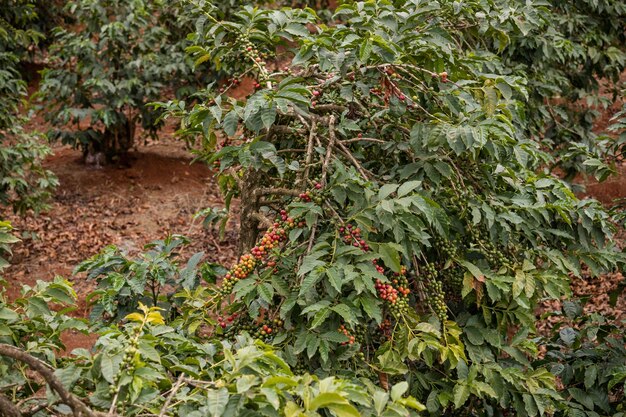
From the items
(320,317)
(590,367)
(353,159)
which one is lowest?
(590,367)

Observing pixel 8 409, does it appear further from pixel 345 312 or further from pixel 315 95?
pixel 315 95

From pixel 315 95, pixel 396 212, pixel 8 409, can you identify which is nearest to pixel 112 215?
pixel 315 95

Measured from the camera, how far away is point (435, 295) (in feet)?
10.7

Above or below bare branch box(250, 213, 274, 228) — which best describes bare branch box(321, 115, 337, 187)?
above

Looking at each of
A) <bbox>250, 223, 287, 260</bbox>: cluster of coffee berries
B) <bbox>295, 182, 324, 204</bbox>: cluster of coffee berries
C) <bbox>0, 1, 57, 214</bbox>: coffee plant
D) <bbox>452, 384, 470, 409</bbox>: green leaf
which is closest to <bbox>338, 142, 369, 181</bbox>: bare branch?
<bbox>295, 182, 324, 204</bbox>: cluster of coffee berries

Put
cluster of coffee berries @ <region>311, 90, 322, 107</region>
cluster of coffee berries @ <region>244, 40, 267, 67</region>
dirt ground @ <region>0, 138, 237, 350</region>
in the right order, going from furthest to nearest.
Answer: dirt ground @ <region>0, 138, 237, 350</region> → cluster of coffee berries @ <region>244, 40, 267, 67</region> → cluster of coffee berries @ <region>311, 90, 322, 107</region>

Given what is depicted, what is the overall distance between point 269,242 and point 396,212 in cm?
51

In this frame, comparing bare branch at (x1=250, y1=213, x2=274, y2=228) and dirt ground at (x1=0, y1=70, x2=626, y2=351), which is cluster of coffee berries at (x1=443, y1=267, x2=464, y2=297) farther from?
dirt ground at (x1=0, y1=70, x2=626, y2=351)

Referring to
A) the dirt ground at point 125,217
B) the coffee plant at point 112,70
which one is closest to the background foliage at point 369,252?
the dirt ground at point 125,217

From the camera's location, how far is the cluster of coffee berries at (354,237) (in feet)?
9.56

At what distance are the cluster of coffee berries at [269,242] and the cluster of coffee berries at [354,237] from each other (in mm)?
247

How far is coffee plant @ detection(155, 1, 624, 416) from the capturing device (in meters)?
2.90

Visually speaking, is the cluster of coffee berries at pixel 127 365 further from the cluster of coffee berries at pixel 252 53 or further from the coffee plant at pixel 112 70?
the coffee plant at pixel 112 70

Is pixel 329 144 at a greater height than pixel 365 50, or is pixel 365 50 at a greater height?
pixel 365 50
